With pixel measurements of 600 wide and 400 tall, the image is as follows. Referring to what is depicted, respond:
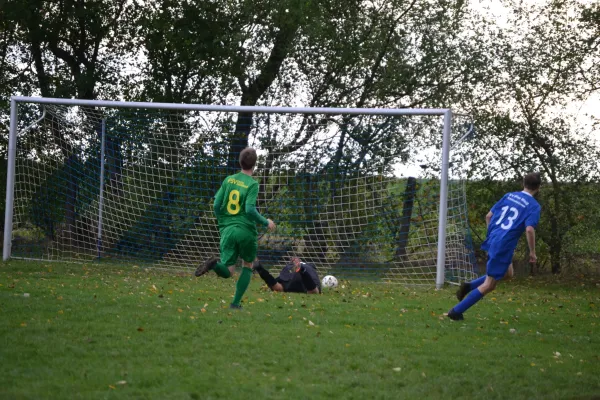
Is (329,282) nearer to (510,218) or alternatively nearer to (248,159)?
(248,159)

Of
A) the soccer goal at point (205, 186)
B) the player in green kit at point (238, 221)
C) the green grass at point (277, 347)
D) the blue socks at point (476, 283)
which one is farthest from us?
the soccer goal at point (205, 186)

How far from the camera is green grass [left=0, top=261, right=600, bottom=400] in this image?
17.3 ft

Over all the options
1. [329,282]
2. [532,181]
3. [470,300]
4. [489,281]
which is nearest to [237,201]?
[470,300]

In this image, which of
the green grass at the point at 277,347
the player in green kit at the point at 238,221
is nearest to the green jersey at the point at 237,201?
the player in green kit at the point at 238,221

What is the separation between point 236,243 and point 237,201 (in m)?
0.47

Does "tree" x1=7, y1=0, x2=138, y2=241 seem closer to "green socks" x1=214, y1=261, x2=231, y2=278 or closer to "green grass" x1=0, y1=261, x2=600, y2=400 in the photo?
"green grass" x1=0, y1=261, x2=600, y2=400

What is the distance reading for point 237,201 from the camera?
8.70 metres

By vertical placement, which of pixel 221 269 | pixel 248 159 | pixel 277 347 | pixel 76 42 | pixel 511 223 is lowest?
pixel 277 347

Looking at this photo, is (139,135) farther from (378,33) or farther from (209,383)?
(209,383)

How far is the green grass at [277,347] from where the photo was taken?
207 inches

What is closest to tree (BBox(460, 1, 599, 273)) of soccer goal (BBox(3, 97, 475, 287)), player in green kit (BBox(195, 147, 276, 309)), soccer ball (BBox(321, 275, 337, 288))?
soccer goal (BBox(3, 97, 475, 287))

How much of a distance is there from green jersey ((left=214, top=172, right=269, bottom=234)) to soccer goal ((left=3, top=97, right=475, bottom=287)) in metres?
5.85

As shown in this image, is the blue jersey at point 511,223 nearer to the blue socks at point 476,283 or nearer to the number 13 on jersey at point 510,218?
the number 13 on jersey at point 510,218

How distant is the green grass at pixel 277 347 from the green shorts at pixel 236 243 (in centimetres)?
62
